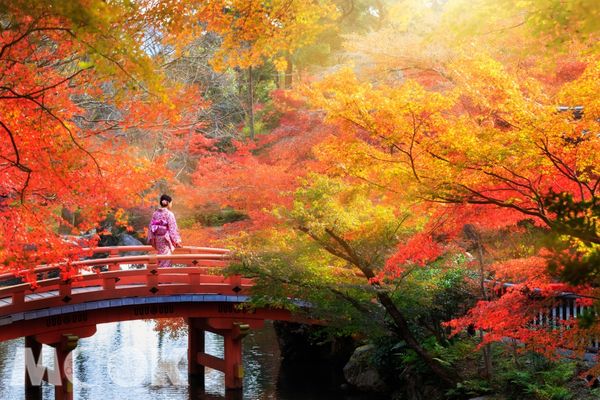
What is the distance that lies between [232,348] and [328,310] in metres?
3.57

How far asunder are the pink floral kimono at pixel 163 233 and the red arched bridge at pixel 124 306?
0.92 feet

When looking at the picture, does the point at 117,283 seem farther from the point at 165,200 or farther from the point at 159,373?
the point at 159,373

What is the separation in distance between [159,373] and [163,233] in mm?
4132

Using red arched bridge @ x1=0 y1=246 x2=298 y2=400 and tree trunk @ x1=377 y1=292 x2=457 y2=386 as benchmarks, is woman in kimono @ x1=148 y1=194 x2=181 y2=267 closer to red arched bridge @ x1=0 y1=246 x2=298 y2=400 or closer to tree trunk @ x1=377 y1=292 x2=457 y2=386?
red arched bridge @ x1=0 y1=246 x2=298 y2=400

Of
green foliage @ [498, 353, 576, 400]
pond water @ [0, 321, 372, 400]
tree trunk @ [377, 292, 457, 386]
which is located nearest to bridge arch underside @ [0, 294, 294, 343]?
pond water @ [0, 321, 372, 400]

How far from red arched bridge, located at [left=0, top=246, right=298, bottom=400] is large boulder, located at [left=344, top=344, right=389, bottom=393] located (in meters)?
1.62

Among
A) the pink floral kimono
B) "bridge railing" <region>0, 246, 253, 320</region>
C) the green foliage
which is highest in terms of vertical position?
the pink floral kimono

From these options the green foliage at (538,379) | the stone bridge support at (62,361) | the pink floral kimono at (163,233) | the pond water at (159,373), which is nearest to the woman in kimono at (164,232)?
the pink floral kimono at (163,233)

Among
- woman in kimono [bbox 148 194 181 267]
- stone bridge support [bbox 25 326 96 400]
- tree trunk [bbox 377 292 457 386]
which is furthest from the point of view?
woman in kimono [bbox 148 194 181 267]

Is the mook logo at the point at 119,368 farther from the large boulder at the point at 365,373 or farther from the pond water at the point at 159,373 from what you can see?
the large boulder at the point at 365,373

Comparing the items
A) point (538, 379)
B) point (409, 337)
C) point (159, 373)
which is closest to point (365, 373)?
point (409, 337)

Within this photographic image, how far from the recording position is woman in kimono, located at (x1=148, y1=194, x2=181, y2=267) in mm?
14242

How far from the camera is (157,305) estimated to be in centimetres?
1496

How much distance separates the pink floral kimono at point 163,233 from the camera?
1429cm
